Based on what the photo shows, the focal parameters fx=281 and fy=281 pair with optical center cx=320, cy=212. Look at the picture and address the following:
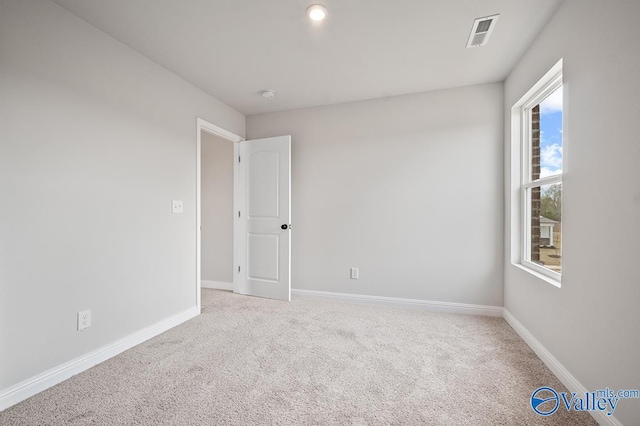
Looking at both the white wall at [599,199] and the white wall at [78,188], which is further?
the white wall at [78,188]

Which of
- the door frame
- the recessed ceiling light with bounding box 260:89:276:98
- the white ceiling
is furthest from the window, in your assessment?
the door frame

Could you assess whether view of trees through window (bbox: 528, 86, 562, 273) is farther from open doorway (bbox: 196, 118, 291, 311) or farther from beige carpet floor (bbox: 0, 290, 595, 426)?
open doorway (bbox: 196, 118, 291, 311)

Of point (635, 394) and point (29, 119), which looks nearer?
point (635, 394)

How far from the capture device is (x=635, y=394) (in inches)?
49.1

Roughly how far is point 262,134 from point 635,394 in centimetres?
398

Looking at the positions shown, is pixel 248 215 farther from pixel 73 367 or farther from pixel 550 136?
pixel 550 136

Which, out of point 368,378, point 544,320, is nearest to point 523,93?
point 544,320

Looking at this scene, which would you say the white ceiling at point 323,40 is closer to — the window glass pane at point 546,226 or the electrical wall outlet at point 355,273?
the window glass pane at point 546,226

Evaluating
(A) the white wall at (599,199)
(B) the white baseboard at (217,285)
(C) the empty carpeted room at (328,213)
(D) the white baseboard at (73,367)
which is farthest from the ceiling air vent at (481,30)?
(B) the white baseboard at (217,285)

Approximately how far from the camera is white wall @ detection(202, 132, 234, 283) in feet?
13.5

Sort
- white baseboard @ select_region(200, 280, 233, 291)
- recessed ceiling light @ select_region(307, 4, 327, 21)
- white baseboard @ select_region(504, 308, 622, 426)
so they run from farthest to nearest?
1. white baseboard @ select_region(200, 280, 233, 291)
2. recessed ceiling light @ select_region(307, 4, 327, 21)
3. white baseboard @ select_region(504, 308, 622, 426)

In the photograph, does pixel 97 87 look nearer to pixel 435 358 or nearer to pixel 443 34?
pixel 443 34

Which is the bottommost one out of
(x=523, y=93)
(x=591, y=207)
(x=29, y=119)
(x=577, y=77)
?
(x=591, y=207)

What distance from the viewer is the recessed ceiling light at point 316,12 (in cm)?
187
